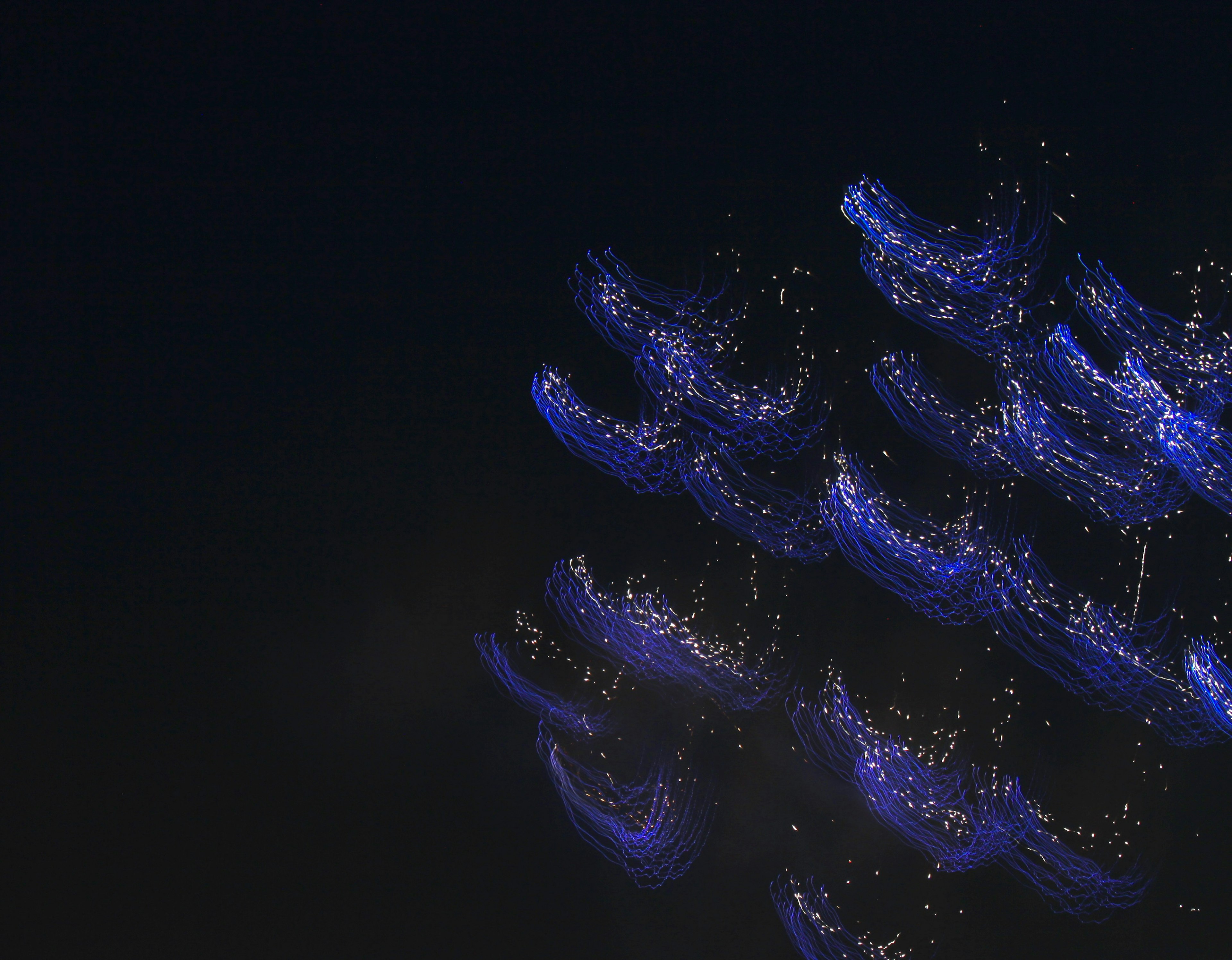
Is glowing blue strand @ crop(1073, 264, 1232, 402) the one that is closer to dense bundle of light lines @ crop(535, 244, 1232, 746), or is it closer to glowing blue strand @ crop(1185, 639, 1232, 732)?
dense bundle of light lines @ crop(535, 244, 1232, 746)

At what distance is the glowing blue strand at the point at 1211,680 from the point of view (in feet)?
6.27

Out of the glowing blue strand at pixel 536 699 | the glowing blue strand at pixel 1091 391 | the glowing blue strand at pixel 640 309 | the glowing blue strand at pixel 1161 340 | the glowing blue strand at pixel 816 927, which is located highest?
the glowing blue strand at pixel 1161 340

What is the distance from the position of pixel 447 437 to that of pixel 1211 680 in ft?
6.82

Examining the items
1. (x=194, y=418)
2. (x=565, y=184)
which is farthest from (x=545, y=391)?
(x=194, y=418)

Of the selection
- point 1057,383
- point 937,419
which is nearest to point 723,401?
point 937,419

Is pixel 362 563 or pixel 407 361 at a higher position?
pixel 407 361

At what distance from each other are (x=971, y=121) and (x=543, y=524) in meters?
1.55

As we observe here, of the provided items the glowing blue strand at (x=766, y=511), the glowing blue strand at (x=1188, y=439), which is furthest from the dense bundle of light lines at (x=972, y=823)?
the glowing blue strand at (x=1188, y=439)

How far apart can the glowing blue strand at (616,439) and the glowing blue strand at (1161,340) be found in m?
1.13

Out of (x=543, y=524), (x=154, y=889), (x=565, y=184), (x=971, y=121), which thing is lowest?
(x=154, y=889)

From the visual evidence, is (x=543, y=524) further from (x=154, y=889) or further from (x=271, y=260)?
(x=154, y=889)

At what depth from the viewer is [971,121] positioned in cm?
197

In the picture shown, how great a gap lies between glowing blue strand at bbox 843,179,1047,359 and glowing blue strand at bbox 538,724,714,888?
135cm

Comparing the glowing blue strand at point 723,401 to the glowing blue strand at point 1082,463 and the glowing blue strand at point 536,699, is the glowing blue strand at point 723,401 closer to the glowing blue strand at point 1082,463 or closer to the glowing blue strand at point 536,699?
the glowing blue strand at point 1082,463
